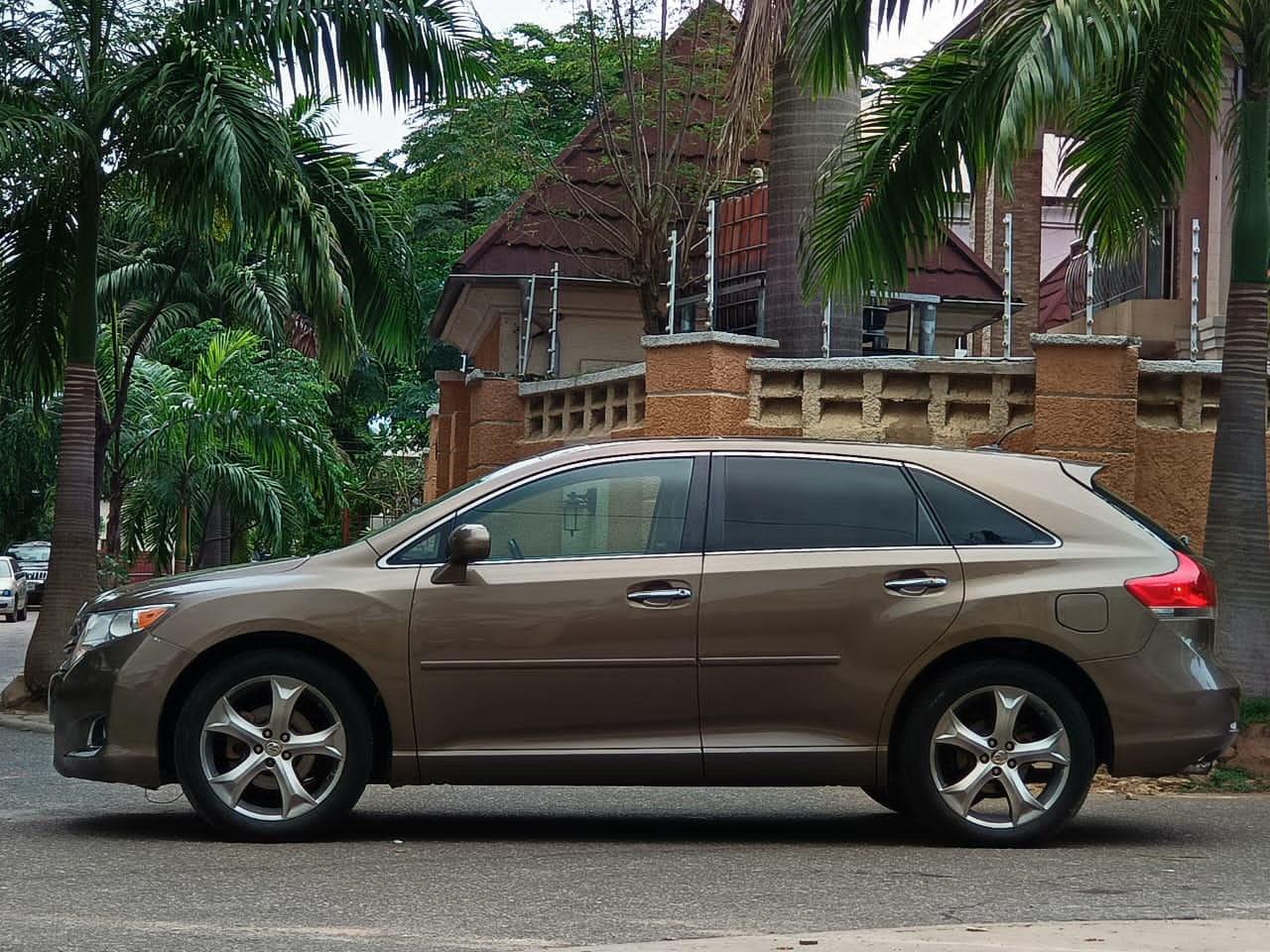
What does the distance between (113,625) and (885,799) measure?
3616 mm

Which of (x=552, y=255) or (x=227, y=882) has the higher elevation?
(x=552, y=255)

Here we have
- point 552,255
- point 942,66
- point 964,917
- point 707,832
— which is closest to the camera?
point 964,917

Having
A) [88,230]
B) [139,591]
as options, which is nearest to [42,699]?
[88,230]

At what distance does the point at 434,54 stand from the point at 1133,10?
582cm

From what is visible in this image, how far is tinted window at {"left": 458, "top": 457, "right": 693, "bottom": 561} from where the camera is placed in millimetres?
7863

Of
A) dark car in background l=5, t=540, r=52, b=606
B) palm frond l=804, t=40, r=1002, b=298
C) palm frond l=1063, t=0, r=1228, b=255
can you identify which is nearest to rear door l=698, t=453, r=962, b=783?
palm frond l=1063, t=0, r=1228, b=255

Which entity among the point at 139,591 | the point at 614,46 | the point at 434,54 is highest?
the point at 614,46

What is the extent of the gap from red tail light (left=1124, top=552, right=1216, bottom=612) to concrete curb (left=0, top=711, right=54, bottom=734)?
26.4 feet

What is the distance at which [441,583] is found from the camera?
772 centimetres

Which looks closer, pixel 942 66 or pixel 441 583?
pixel 441 583

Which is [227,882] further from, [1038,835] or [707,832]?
[1038,835]

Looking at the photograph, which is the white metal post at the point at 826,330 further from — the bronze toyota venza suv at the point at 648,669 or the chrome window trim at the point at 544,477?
the bronze toyota venza suv at the point at 648,669

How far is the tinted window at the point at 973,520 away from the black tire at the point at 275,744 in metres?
2.51

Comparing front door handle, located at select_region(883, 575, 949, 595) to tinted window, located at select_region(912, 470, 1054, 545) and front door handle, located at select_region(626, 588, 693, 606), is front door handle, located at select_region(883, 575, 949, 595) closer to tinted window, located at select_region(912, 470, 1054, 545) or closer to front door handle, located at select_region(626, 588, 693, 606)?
tinted window, located at select_region(912, 470, 1054, 545)
